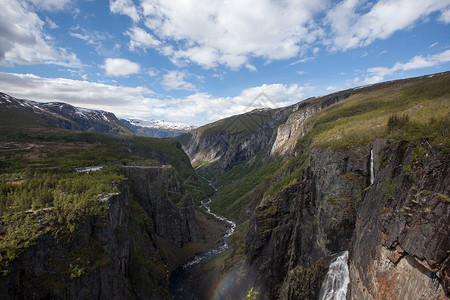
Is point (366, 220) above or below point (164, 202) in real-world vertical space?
above

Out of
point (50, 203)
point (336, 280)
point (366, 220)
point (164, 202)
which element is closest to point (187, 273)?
point (164, 202)

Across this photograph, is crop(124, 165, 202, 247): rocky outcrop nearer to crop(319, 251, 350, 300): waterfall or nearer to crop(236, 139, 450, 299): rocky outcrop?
crop(236, 139, 450, 299): rocky outcrop

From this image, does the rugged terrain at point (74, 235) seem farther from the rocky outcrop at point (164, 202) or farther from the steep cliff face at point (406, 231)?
the steep cliff face at point (406, 231)

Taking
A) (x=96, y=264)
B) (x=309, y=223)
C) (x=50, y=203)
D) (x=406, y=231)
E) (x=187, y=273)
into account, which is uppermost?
(x=50, y=203)

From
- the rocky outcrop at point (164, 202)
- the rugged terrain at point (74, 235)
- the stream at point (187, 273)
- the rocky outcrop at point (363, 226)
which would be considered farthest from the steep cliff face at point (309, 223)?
the rocky outcrop at point (164, 202)

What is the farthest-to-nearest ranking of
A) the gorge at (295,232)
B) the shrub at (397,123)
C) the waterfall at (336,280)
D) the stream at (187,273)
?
the stream at (187,273) < the shrub at (397,123) < the waterfall at (336,280) < the gorge at (295,232)

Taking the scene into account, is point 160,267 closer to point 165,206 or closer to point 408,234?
point 165,206

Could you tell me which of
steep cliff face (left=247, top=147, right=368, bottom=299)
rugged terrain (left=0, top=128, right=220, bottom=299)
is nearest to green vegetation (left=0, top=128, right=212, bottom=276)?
rugged terrain (left=0, top=128, right=220, bottom=299)

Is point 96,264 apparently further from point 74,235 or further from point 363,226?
point 363,226
